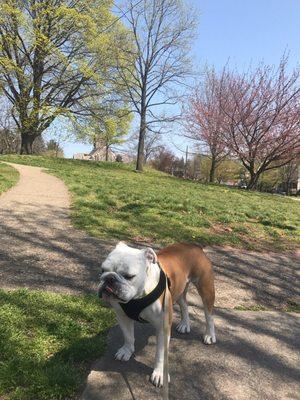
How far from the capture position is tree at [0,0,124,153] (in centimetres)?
2906

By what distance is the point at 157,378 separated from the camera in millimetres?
3297

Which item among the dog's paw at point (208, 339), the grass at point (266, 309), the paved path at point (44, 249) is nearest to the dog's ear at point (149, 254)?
the dog's paw at point (208, 339)

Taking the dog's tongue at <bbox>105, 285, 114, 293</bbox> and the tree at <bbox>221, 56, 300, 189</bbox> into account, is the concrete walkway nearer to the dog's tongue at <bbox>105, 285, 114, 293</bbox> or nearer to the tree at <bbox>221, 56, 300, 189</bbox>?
the dog's tongue at <bbox>105, 285, 114, 293</bbox>

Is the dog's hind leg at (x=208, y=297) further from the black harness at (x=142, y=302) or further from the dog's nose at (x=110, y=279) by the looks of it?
the dog's nose at (x=110, y=279)

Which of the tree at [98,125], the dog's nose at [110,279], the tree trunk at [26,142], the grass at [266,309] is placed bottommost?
the grass at [266,309]

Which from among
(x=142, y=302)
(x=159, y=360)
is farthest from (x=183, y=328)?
(x=142, y=302)

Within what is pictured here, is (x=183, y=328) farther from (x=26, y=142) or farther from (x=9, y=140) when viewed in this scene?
(x=9, y=140)

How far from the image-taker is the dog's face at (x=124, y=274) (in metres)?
2.96

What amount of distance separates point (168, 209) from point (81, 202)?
7.58 ft

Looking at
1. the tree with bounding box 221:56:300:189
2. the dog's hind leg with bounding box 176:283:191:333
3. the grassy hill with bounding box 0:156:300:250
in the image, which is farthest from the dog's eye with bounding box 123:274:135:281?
the tree with bounding box 221:56:300:189

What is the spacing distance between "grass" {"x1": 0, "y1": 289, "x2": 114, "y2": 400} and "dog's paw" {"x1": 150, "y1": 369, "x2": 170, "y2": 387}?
0.54 metres

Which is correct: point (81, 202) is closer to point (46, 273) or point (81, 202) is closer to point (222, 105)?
point (46, 273)

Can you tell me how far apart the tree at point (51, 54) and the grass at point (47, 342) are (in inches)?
1041

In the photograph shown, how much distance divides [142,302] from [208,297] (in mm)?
1040
